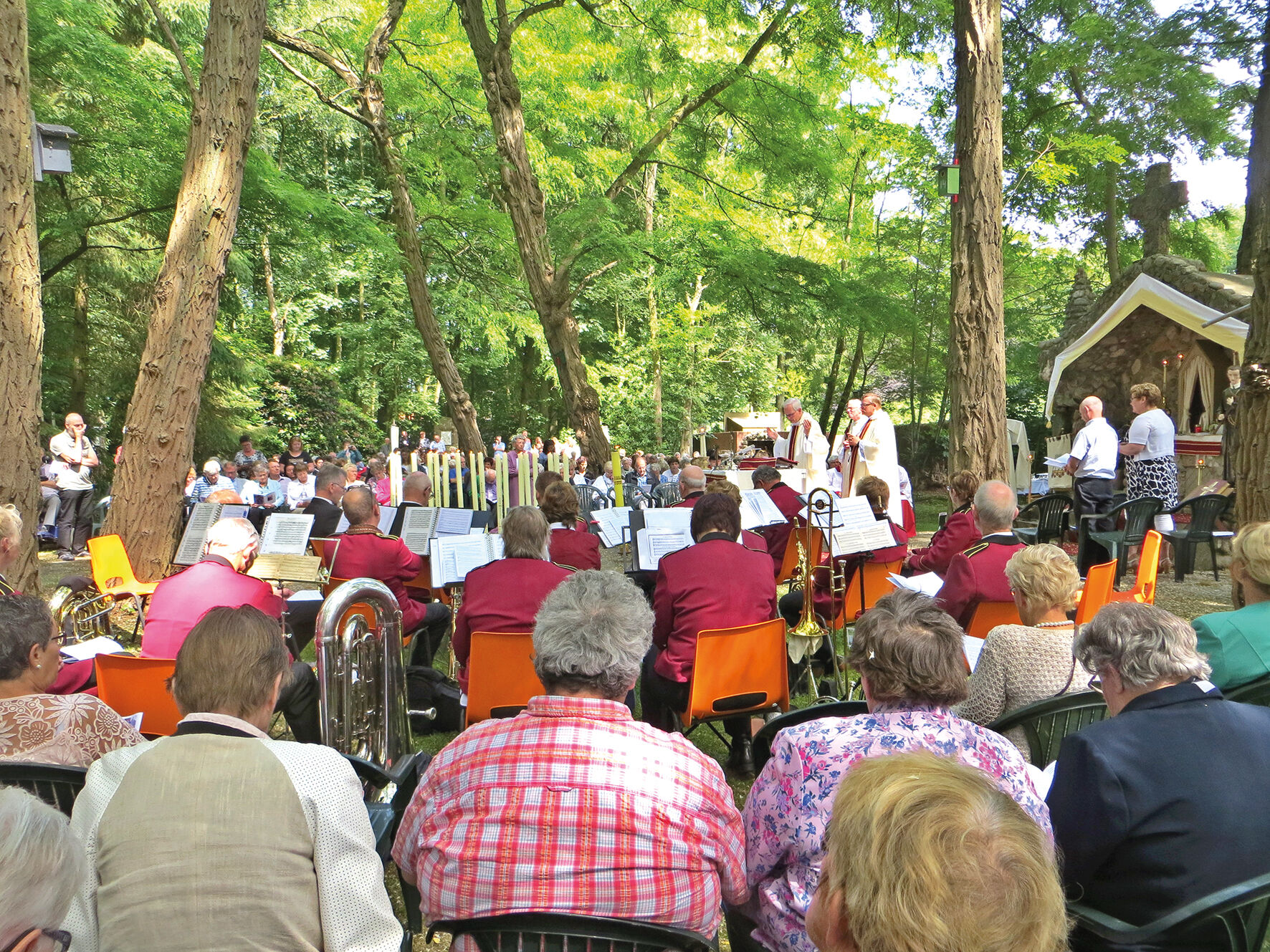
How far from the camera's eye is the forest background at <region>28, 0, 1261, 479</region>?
1229cm

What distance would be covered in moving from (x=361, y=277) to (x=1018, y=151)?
19074mm

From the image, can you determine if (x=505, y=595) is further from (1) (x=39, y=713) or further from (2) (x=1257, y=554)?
(2) (x=1257, y=554)

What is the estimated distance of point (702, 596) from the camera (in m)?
4.15

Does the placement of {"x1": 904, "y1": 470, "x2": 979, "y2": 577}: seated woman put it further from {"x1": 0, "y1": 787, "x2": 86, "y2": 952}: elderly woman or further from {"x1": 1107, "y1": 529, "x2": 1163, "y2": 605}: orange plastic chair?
{"x1": 0, "y1": 787, "x2": 86, "y2": 952}: elderly woman

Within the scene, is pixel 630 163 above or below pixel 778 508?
above

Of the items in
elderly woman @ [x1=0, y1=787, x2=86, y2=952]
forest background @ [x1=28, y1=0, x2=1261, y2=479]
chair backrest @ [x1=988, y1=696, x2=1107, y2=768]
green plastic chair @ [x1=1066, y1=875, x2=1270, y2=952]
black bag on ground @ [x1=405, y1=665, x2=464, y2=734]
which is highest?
forest background @ [x1=28, y1=0, x2=1261, y2=479]

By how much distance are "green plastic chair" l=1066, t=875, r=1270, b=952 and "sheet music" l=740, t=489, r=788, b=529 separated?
13.4ft

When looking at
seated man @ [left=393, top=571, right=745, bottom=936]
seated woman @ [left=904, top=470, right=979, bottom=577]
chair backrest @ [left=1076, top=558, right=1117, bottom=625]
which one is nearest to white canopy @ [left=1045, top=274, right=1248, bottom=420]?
seated woman @ [left=904, top=470, right=979, bottom=577]

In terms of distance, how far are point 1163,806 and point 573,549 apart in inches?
160

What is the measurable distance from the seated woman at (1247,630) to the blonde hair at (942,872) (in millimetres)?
2400

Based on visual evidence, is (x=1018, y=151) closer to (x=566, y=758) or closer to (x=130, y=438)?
(x=130, y=438)

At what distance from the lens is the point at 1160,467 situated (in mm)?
8805

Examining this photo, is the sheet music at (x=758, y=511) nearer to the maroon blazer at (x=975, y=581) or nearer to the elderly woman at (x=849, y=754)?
the maroon blazer at (x=975, y=581)

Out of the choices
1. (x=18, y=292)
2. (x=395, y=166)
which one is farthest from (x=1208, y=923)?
(x=395, y=166)
